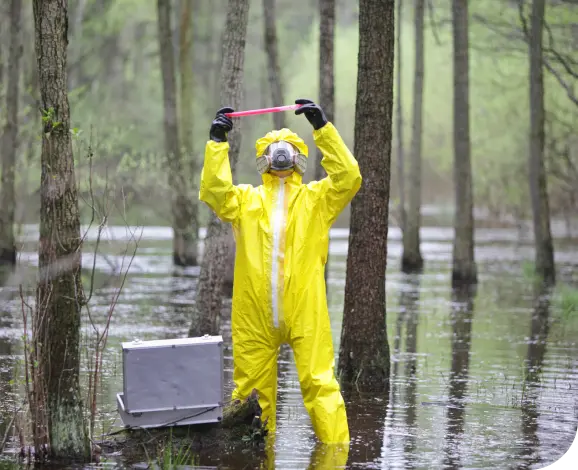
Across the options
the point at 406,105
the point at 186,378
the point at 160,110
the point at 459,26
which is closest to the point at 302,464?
the point at 186,378

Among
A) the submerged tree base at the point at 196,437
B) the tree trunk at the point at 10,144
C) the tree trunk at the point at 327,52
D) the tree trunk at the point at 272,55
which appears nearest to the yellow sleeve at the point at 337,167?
the submerged tree base at the point at 196,437

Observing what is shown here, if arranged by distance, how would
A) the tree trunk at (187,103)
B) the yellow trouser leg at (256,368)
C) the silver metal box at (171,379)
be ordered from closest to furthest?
the silver metal box at (171,379) → the yellow trouser leg at (256,368) → the tree trunk at (187,103)

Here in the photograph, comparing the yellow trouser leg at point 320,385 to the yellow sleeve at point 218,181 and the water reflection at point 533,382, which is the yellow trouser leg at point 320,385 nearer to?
the yellow sleeve at point 218,181

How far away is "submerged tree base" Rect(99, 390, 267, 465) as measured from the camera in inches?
259

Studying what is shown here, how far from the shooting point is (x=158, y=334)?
13438 mm

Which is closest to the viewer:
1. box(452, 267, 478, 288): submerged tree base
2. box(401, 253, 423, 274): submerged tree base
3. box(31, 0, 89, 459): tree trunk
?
box(31, 0, 89, 459): tree trunk

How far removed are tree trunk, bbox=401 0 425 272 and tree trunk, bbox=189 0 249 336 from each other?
46.7 ft

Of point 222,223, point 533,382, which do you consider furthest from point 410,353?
point 222,223

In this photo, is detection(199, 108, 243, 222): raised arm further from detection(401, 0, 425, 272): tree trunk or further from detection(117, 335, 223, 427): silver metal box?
detection(401, 0, 425, 272): tree trunk

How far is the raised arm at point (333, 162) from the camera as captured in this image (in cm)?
690

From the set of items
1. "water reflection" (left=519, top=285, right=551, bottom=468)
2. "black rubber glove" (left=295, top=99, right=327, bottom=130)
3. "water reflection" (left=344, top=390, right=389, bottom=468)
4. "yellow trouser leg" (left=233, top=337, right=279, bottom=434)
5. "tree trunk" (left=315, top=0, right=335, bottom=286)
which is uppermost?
"tree trunk" (left=315, top=0, right=335, bottom=286)

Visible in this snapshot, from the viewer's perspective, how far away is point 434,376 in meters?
10.6

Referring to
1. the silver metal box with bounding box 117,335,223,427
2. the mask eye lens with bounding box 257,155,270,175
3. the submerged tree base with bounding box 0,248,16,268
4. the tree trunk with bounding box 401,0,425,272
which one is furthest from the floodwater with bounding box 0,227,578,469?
the tree trunk with bounding box 401,0,425,272

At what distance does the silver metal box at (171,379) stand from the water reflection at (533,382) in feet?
6.92
